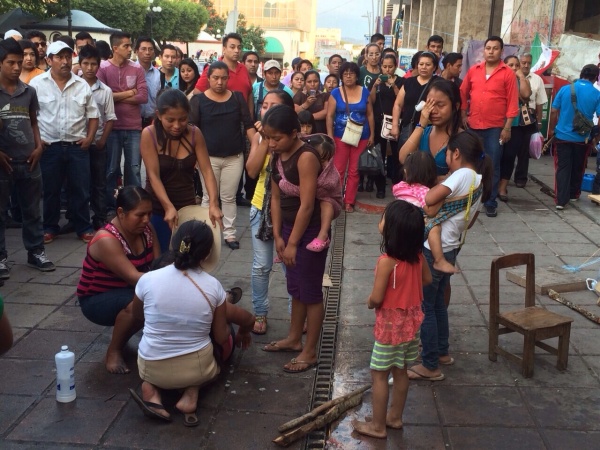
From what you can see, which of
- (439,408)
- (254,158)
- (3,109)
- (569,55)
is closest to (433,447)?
(439,408)

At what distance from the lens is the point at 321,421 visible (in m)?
3.70

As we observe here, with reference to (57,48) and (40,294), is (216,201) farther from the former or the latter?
(57,48)

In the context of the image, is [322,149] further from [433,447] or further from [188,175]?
[433,447]

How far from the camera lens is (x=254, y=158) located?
4.93 meters

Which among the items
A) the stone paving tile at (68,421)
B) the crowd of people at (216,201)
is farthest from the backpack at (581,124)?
the stone paving tile at (68,421)

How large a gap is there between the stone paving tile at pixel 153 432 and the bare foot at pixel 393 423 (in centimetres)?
96

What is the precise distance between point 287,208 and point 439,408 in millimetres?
1544

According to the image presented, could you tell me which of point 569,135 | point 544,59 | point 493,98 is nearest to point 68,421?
point 493,98

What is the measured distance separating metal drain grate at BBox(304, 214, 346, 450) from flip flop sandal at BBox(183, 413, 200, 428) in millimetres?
604

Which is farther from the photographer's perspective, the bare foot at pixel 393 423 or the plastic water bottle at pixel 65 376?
the plastic water bottle at pixel 65 376

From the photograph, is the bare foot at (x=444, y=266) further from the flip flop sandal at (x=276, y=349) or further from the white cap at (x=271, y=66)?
the white cap at (x=271, y=66)

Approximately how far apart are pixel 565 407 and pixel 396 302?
4.08 feet

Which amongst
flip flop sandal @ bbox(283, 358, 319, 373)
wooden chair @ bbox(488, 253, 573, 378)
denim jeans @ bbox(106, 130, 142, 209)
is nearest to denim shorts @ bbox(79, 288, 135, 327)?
flip flop sandal @ bbox(283, 358, 319, 373)

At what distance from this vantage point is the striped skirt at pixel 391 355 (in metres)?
3.56
